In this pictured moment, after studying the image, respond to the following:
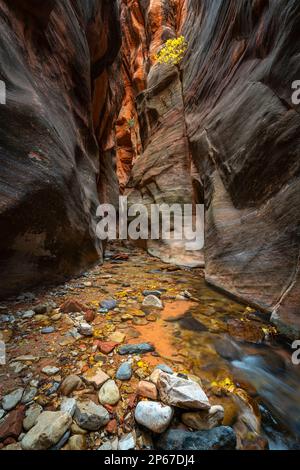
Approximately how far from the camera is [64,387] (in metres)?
1.74

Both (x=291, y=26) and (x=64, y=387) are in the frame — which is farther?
(x=291, y=26)

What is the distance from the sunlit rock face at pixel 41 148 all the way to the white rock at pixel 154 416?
2.49m

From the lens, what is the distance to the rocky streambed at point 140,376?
146 cm

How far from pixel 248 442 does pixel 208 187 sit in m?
5.89

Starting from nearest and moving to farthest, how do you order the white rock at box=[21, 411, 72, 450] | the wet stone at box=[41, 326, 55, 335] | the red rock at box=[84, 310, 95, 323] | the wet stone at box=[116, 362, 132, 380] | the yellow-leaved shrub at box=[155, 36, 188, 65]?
1. the white rock at box=[21, 411, 72, 450]
2. the wet stone at box=[116, 362, 132, 380]
3. the wet stone at box=[41, 326, 55, 335]
4. the red rock at box=[84, 310, 95, 323]
5. the yellow-leaved shrub at box=[155, 36, 188, 65]

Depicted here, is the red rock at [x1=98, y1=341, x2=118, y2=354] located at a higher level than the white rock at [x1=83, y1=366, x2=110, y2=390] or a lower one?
higher

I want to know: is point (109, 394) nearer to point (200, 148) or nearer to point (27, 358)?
point (27, 358)

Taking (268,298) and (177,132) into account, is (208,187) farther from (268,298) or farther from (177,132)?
(177,132)

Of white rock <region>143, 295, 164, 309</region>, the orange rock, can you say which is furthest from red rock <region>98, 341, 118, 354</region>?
white rock <region>143, 295, 164, 309</region>

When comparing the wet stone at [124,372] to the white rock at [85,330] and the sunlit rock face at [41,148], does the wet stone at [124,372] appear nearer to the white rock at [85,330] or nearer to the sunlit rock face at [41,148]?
the white rock at [85,330]

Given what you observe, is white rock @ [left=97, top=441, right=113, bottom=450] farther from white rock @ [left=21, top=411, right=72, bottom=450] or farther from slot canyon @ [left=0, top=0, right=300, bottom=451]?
white rock @ [left=21, top=411, right=72, bottom=450]

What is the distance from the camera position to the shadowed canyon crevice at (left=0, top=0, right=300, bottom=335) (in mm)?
3223

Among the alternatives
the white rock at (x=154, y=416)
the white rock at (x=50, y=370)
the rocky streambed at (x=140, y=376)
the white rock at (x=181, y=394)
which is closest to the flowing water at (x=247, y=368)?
the rocky streambed at (x=140, y=376)

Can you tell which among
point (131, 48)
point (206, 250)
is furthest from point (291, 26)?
point (131, 48)
